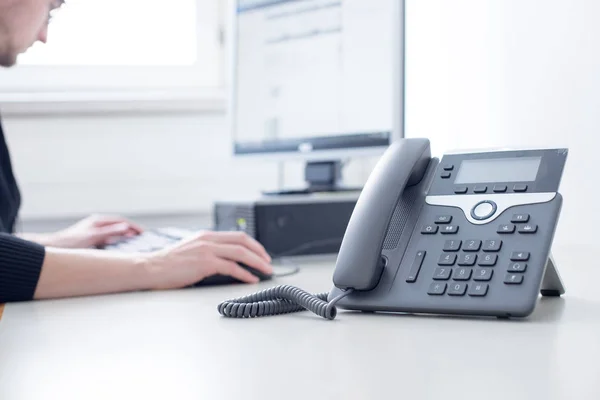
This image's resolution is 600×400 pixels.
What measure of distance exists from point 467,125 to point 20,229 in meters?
1.18

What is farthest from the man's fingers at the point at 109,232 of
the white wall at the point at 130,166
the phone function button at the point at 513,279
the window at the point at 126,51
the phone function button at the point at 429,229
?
the phone function button at the point at 513,279

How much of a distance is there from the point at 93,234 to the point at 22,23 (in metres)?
0.46

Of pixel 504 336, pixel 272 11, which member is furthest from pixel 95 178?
pixel 504 336

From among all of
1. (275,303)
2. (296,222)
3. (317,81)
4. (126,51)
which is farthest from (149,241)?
(126,51)

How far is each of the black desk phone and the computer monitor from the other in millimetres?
560

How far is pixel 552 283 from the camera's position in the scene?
2.52 feet

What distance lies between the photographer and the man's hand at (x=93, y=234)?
1.46 m

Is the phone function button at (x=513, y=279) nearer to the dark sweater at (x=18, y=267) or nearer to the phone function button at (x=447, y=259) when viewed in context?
the phone function button at (x=447, y=259)

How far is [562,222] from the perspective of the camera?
45.1 inches

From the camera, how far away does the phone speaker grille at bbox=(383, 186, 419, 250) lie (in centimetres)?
75

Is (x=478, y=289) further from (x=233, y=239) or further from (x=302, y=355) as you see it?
(x=233, y=239)

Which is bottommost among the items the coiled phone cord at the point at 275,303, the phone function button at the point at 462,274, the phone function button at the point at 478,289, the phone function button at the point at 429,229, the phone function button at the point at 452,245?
the coiled phone cord at the point at 275,303

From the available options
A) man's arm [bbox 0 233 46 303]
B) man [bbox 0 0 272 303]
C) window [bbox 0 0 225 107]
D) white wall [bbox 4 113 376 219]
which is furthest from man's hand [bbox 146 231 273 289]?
window [bbox 0 0 225 107]

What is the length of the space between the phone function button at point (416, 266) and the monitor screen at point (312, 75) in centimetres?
64
